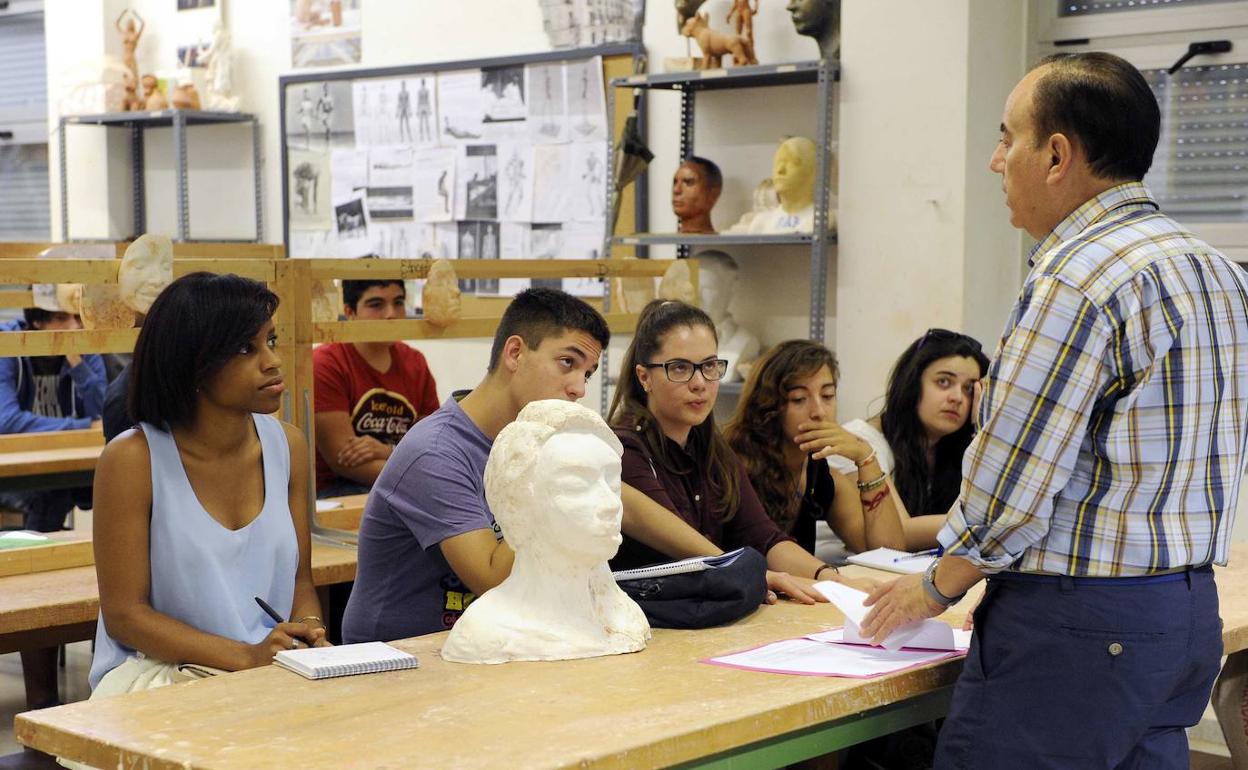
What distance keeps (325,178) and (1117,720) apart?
505cm

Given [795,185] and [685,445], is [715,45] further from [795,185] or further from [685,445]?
[685,445]

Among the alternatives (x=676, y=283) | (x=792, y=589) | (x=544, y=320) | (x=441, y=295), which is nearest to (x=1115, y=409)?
(x=792, y=589)

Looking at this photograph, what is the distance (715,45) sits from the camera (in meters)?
4.82

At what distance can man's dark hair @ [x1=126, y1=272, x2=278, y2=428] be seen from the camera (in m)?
2.40

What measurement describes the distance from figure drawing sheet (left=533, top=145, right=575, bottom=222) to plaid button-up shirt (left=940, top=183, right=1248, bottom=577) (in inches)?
150

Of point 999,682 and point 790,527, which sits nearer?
point 999,682

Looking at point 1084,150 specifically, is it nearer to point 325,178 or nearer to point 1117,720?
point 1117,720

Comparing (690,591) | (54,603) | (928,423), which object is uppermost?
(928,423)

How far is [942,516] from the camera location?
3461mm

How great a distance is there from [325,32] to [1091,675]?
5.17 meters

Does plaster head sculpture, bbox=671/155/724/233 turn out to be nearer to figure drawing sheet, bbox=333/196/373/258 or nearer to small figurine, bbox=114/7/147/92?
figure drawing sheet, bbox=333/196/373/258

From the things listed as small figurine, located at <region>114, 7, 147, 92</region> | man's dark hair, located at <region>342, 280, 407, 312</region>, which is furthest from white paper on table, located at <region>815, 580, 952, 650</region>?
small figurine, located at <region>114, 7, 147, 92</region>

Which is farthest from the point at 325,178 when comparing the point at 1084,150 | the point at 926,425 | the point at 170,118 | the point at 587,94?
the point at 1084,150

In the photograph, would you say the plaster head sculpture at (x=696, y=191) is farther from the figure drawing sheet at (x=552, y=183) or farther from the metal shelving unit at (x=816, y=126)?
the figure drawing sheet at (x=552, y=183)
